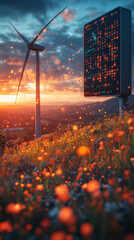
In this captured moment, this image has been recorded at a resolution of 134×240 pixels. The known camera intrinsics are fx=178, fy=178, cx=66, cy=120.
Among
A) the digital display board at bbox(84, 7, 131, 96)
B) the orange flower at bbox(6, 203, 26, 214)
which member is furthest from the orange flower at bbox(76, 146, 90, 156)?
the digital display board at bbox(84, 7, 131, 96)

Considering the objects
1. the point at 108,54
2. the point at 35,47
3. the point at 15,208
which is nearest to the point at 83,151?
the point at 15,208

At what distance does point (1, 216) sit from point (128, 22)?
13.1 m

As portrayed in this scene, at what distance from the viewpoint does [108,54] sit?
12.6 m

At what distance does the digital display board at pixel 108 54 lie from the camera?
11.9 meters

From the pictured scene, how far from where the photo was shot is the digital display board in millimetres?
11898

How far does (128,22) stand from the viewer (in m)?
11.9

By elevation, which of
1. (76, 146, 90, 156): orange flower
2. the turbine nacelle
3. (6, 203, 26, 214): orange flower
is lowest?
(6, 203, 26, 214): orange flower

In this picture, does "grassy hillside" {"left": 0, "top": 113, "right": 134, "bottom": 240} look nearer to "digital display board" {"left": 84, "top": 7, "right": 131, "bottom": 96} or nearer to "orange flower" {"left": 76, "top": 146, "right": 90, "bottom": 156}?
"orange flower" {"left": 76, "top": 146, "right": 90, "bottom": 156}

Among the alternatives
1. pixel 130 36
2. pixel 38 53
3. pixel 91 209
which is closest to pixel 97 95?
pixel 130 36

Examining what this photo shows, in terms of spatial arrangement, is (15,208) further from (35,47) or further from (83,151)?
(35,47)

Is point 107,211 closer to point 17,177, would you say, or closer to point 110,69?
point 17,177

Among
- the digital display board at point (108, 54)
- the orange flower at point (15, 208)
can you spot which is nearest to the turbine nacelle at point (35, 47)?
the digital display board at point (108, 54)

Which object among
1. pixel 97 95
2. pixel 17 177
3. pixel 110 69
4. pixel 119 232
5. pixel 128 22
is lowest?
pixel 17 177

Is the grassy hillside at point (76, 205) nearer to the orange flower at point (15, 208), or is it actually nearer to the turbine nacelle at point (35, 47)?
the orange flower at point (15, 208)
